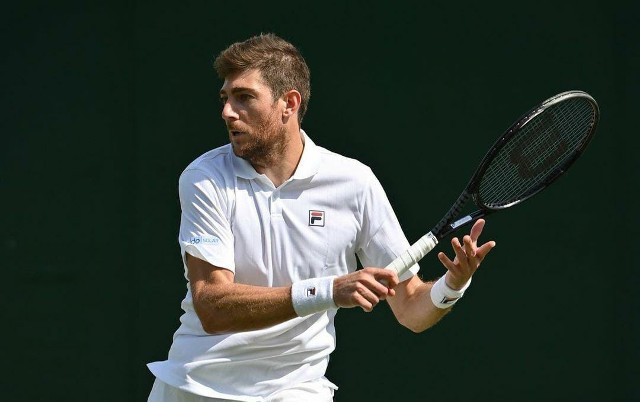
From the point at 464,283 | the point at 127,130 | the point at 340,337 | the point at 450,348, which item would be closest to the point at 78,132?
the point at 127,130

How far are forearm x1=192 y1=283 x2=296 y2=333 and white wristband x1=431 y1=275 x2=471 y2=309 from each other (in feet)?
1.68

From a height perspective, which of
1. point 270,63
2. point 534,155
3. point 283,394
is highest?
point 270,63

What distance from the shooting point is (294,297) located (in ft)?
13.7

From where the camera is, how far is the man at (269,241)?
4.38m

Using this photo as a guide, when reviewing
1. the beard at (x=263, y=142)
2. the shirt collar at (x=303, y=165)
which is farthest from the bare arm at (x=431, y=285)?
the beard at (x=263, y=142)

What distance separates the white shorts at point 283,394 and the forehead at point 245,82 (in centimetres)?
92

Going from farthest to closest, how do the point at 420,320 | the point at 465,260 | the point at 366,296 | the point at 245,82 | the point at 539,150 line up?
the point at 539,150, the point at 420,320, the point at 245,82, the point at 465,260, the point at 366,296

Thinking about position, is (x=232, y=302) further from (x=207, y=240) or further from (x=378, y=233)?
(x=378, y=233)

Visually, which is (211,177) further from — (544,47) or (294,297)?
(544,47)

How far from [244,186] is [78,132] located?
1597 mm

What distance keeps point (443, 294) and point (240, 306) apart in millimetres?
640

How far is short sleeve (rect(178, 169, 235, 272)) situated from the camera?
433 centimetres

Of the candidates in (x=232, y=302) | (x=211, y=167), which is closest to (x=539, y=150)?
(x=211, y=167)

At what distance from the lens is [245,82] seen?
4484 millimetres
